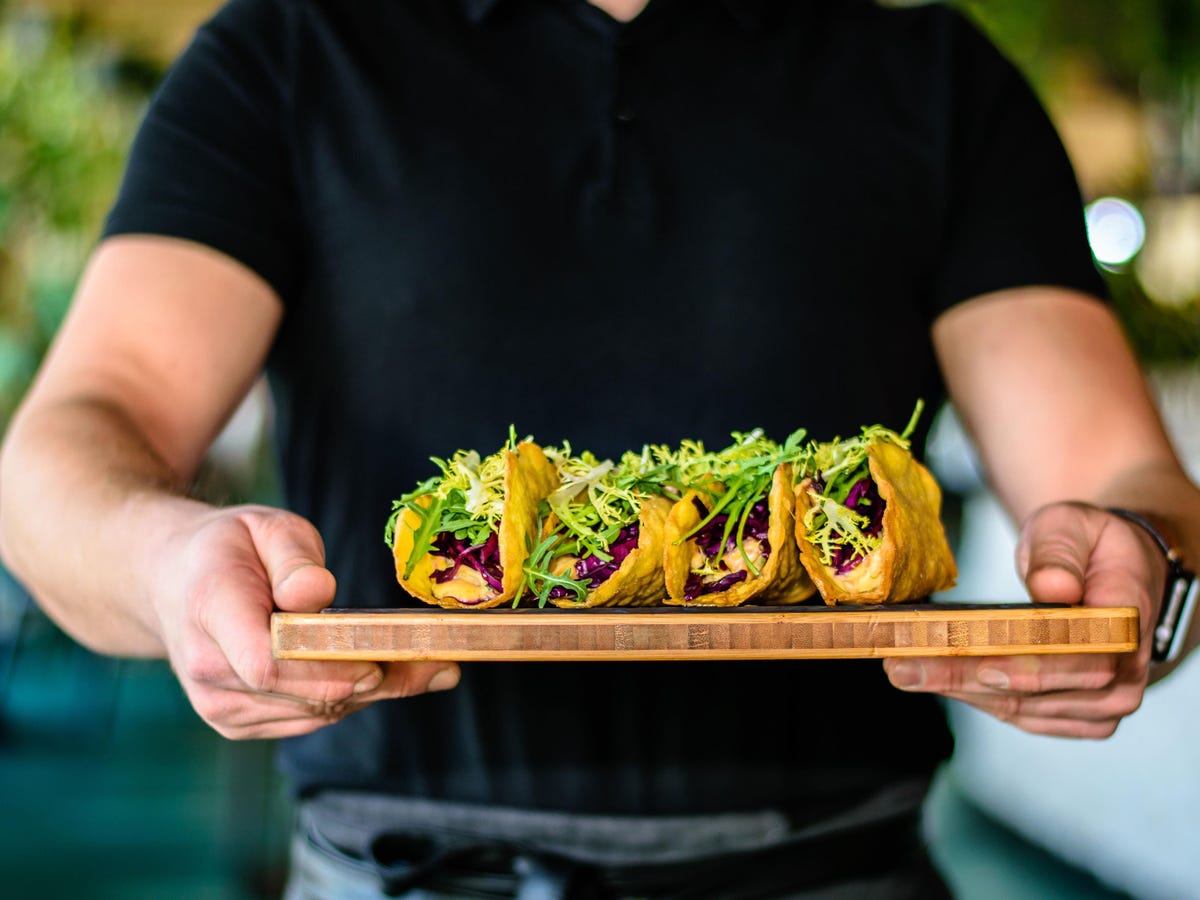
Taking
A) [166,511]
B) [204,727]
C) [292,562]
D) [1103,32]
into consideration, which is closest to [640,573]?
[292,562]

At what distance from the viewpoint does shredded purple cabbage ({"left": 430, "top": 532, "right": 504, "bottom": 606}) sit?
111cm

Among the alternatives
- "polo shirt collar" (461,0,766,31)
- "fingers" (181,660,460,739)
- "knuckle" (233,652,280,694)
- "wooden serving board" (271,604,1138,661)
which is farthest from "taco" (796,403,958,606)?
"polo shirt collar" (461,0,766,31)

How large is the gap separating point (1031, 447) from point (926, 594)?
0.38 m

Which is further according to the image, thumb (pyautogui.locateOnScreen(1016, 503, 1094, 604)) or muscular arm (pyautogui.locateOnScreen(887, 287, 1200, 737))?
Result: muscular arm (pyautogui.locateOnScreen(887, 287, 1200, 737))

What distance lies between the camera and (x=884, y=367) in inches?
60.0

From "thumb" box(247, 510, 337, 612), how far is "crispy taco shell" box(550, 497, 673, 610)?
0.80ft

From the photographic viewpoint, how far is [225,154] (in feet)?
4.68

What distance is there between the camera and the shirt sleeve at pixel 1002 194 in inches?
61.5

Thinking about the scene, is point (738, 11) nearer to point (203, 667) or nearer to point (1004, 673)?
point (1004, 673)

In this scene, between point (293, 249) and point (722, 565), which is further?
point (293, 249)

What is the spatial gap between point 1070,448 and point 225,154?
3.70ft

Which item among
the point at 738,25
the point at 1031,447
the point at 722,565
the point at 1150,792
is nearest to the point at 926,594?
the point at 722,565

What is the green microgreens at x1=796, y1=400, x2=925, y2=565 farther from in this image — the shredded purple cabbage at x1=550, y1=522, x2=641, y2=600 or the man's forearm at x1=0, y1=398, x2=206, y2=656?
the man's forearm at x1=0, y1=398, x2=206, y2=656

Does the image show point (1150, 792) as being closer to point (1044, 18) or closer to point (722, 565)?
point (722, 565)
